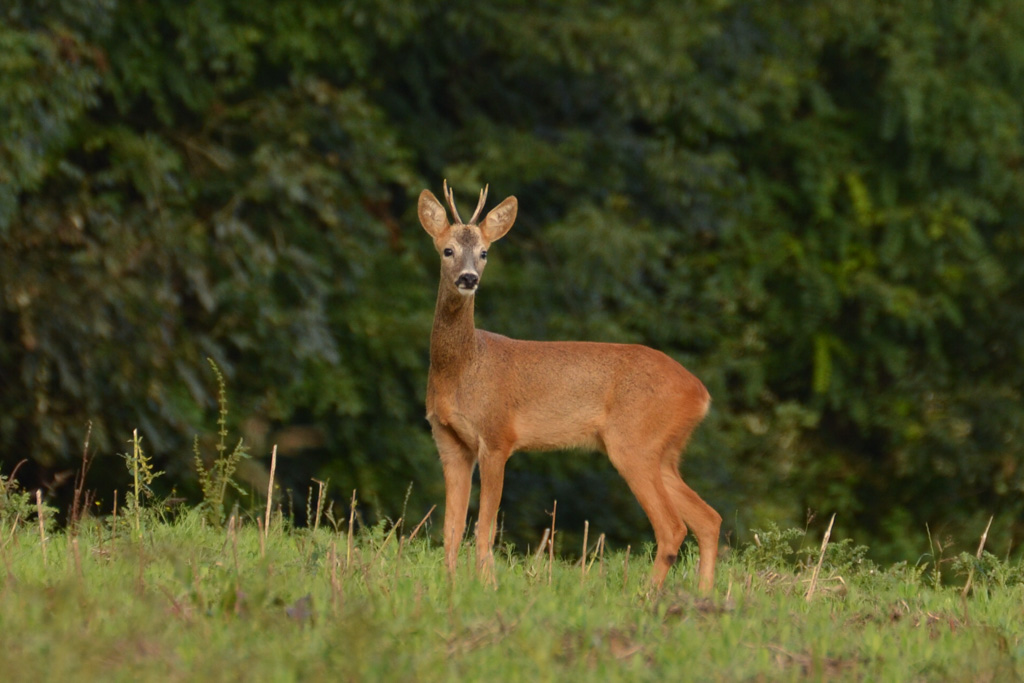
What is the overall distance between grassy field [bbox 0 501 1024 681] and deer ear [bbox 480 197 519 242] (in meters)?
1.73

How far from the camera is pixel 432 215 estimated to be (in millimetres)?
7301

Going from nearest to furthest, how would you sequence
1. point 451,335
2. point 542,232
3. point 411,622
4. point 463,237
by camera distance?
point 411,622
point 463,237
point 451,335
point 542,232

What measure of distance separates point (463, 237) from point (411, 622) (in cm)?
258

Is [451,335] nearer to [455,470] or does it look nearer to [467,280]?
[467,280]

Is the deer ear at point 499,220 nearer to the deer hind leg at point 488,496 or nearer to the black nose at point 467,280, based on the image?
the black nose at point 467,280

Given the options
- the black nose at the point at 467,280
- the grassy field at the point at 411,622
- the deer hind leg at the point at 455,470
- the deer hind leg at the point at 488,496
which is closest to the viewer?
the grassy field at the point at 411,622

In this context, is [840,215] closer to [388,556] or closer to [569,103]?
[569,103]

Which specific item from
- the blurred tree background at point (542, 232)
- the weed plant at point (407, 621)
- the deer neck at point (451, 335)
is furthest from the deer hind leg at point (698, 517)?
the blurred tree background at point (542, 232)

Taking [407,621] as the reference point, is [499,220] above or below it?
above

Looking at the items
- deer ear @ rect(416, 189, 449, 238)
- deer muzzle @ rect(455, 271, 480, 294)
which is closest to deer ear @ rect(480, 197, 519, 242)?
deer ear @ rect(416, 189, 449, 238)

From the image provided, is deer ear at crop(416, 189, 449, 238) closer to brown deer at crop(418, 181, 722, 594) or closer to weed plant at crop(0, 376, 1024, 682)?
brown deer at crop(418, 181, 722, 594)

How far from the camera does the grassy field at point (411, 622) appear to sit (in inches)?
170

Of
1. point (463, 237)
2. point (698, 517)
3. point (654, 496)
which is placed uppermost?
point (463, 237)

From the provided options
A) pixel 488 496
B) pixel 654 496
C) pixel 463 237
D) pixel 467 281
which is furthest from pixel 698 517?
pixel 463 237
